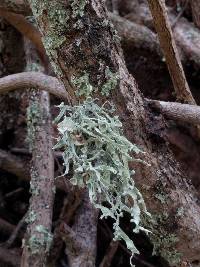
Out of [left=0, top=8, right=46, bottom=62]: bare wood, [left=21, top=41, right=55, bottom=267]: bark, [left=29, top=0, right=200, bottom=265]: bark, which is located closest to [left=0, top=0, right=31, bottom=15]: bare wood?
[left=0, top=8, right=46, bottom=62]: bare wood

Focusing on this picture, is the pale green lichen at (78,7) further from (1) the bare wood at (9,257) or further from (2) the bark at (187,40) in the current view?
(1) the bare wood at (9,257)

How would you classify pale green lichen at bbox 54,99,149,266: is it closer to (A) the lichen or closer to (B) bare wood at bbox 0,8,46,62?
(A) the lichen

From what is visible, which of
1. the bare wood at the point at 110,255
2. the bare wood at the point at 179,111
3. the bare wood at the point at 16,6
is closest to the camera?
the bare wood at the point at 179,111

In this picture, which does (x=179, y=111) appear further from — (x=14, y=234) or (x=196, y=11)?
(x=14, y=234)

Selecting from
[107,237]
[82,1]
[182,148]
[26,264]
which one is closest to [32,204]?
[26,264]

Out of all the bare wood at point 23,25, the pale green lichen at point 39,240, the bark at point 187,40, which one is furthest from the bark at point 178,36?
the pale green lichen at point 39,240

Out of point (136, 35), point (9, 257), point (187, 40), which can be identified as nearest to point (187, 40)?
point (187, 40)

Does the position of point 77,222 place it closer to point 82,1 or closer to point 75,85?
point 75,85
